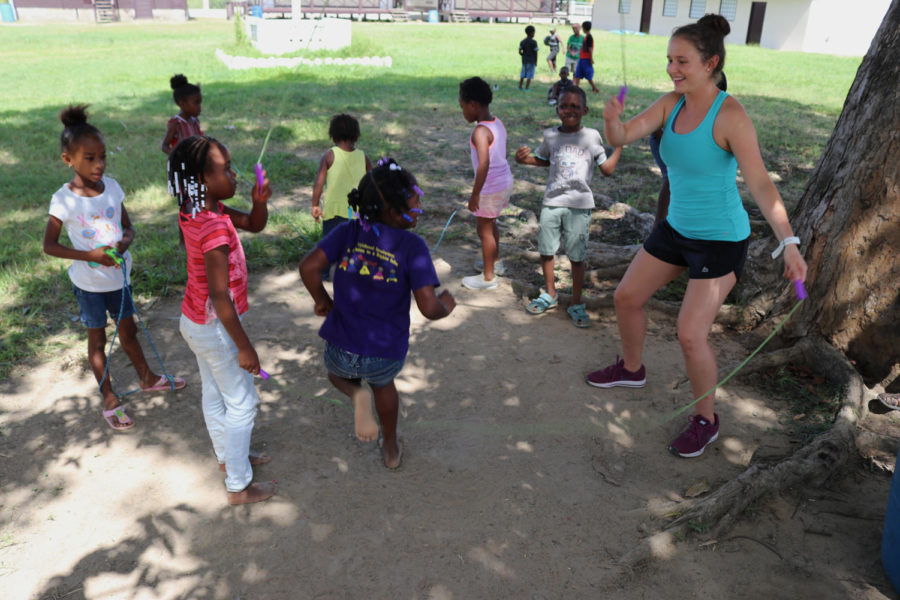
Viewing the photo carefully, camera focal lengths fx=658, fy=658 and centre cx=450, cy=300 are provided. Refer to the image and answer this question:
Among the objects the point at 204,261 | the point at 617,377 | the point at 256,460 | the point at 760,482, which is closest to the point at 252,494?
the point at 256,460

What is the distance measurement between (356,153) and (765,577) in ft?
12.4

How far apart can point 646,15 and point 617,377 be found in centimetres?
4015

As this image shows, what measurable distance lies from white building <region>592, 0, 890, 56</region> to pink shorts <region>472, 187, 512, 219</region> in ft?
97.6

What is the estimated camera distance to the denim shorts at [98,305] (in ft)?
11.3

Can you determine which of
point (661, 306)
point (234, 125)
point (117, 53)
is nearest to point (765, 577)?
point (661, 306)

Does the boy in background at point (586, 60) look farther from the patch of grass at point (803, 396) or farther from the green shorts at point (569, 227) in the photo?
the patch of grass at point (803, 396)

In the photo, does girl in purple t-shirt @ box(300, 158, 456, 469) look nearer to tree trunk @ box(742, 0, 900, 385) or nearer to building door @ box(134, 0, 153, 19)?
tree trunk @ box(742, 0, 900, 385)

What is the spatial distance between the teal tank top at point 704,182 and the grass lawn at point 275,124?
3621mm

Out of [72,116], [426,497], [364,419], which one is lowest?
[426,497]

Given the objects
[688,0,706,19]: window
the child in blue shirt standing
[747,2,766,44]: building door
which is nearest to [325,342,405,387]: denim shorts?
the child in blue shirt standing

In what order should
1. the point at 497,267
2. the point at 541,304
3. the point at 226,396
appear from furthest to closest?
1. the point at 497,267
2. the point at 541,304
3. the point at 226,396

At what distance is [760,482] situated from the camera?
3041mm

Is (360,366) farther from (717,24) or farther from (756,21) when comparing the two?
(756,21)

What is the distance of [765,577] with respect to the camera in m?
2.68
